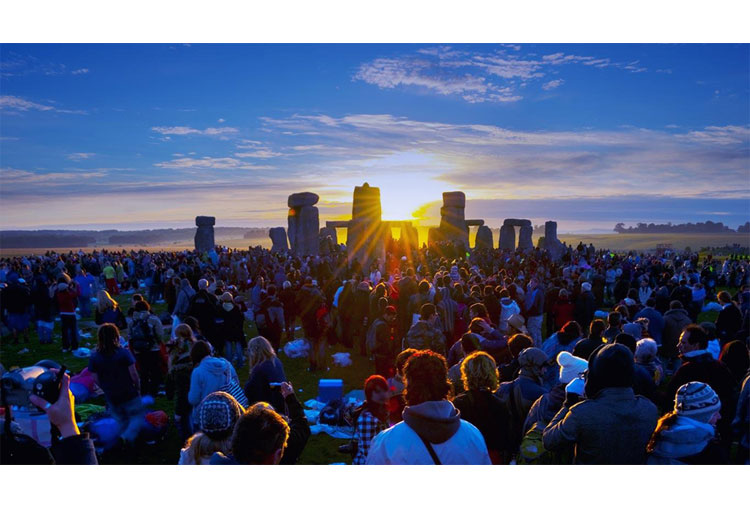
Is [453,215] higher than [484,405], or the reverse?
[453,215]

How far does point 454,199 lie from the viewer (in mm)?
35500

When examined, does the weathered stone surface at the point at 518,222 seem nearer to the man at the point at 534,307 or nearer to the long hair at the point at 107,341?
the man at the point at 534,307

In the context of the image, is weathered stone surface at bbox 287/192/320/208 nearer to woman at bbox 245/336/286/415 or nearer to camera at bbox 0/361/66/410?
woman at bbox 245/336/286/415

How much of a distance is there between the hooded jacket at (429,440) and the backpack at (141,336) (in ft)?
19.2

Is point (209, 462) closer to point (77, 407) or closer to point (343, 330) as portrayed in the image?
point (77, 407)

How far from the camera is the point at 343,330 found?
11219 millimetres

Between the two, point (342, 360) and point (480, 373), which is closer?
point (480, 373)

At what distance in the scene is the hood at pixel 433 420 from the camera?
286 centimetres

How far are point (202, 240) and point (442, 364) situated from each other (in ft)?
106

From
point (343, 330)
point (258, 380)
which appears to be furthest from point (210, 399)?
point (343, 330)

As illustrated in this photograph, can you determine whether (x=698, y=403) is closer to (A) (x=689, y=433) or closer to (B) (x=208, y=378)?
(A) (x=689, y=433)

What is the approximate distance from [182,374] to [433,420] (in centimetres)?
398

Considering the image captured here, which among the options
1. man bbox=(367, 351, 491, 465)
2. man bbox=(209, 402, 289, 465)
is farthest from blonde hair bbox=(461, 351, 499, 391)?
man bbox=(209, 402, 289, 465)

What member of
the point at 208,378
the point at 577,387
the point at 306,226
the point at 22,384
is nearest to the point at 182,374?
the point at 208,378
